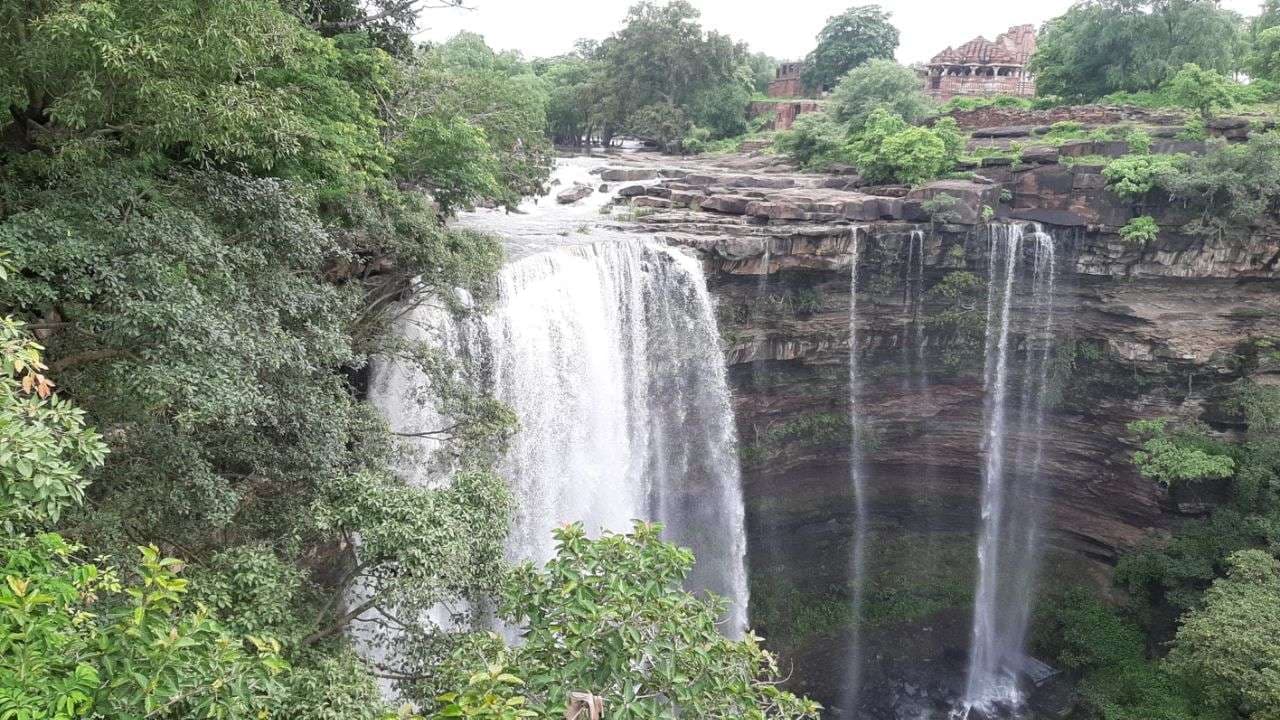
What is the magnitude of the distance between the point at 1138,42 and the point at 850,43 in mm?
16455

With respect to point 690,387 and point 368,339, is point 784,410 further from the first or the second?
point 368,339

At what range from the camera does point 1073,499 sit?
20375mm

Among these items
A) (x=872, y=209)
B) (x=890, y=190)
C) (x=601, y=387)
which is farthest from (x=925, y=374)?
(x=601, y=387)

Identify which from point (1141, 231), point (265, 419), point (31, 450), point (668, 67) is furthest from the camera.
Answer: point (668, 67)

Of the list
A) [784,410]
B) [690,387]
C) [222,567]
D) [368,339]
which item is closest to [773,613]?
[784,410]

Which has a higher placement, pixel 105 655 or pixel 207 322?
pixel 207 322

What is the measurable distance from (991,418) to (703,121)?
53.2 ft

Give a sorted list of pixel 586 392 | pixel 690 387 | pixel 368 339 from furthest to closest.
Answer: pixel 690 387
pixel 586 392
pixel 368 339

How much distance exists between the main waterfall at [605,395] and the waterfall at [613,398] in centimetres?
2

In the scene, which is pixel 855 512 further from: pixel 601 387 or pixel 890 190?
pixel 601 387

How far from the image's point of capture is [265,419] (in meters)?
7.63

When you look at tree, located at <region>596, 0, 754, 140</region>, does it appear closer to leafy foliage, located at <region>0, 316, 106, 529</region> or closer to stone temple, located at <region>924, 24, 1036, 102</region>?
stone temple, located at <region>924, 24, 1036, 102</region>

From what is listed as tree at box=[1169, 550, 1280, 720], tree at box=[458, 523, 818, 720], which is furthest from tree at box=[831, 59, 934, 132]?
tree at box=[458, 523, 818, 720]

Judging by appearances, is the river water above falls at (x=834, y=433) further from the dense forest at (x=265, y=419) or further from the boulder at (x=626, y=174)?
the dense forest at (x=265, y=419)
